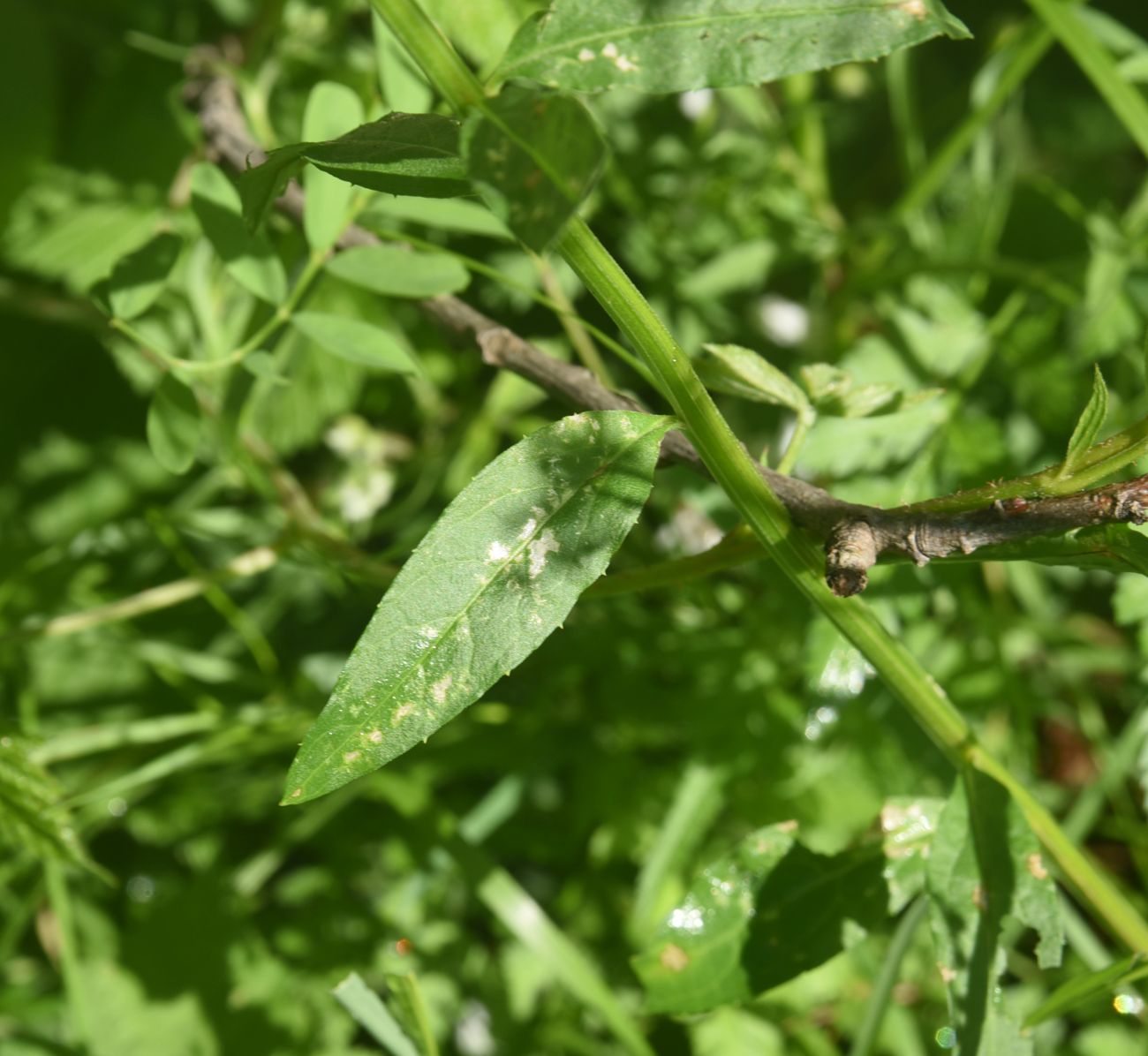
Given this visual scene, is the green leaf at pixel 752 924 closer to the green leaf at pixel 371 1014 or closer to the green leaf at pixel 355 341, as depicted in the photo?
the green leaf at pixel 371 1014

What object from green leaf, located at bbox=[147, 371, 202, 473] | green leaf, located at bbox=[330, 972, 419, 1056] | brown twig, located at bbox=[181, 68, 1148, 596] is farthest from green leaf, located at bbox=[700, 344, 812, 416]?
green leaf, located at bbox=[330, 972, 419, 1056]

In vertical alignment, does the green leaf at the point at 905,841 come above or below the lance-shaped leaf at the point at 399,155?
below

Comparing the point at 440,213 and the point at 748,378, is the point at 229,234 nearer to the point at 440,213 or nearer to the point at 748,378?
the point at 440,213

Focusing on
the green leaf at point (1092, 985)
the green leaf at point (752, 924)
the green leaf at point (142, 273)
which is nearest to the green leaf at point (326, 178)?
the green leaf at point (142, 273)

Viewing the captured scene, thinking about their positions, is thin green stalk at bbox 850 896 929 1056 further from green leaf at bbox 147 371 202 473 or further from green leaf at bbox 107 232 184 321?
green leaf at bbox 107 232 184 321

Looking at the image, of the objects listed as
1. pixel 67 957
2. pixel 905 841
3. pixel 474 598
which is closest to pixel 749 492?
pixel 474 598

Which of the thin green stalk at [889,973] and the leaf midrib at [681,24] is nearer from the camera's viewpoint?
the leaf midrib at [681,24]
